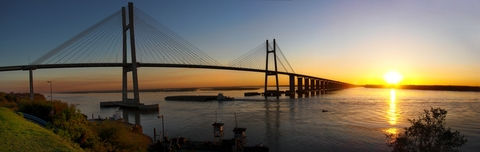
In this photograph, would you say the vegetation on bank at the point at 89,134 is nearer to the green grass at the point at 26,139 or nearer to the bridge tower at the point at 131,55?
the green grass at the point at 26,139

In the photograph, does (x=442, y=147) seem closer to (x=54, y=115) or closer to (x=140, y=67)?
(x=54, y=115)

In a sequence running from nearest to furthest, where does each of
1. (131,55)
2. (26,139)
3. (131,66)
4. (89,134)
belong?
(26,139)
(89,134)
(131,55)
(131,66)

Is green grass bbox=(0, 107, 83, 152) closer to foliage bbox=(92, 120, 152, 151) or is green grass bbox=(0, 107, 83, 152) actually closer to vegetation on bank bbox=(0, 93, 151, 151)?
vegetation on bank bbox=(0, 93, 151, 151)

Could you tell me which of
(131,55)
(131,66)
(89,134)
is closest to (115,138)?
(89,134)

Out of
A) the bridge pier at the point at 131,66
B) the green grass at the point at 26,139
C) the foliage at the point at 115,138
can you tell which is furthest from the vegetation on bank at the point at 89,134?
the bridge pier at the point at 131,66

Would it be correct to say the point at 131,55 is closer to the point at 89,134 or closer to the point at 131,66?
the point at 131,66

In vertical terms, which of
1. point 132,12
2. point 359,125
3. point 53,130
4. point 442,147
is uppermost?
point 132,12

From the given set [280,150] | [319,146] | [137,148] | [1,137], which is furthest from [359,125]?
[1,137]

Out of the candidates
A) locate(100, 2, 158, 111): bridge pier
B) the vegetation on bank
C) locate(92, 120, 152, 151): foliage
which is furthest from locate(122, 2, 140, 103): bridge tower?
locate(92, 120, 152, 151): foliage
